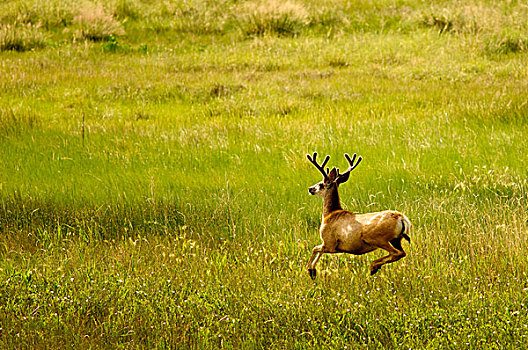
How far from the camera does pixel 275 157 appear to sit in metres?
7.70

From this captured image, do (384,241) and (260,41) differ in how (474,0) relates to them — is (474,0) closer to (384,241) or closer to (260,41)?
(260,41)

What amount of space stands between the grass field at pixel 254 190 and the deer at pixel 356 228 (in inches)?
31.0

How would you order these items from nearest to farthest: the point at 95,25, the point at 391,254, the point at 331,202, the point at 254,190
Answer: the point at 391,254 → the point at 331,202 → the point at 254,190 → the point at 95,25

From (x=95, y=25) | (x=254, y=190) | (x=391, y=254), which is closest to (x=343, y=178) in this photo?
(x=391, y=254)

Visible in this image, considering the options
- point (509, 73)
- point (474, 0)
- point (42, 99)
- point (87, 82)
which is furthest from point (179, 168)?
point (474, 0)

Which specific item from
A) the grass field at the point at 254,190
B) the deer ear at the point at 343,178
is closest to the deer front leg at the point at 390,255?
the deer ear at the point at 343,178

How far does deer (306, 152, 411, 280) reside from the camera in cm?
299

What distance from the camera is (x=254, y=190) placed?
6371 mm

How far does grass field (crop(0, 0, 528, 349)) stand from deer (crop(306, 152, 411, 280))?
0.79 m

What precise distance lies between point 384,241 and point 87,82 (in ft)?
36.3

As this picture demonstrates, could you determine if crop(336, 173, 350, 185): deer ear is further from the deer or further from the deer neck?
the deer neck

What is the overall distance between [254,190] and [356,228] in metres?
3.35

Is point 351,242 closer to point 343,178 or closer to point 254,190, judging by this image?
point 343,178

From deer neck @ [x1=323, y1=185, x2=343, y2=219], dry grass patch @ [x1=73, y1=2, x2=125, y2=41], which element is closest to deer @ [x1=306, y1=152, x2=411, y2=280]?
deer neck @ [x1=323, y1=185, x2=343, y2=219]
